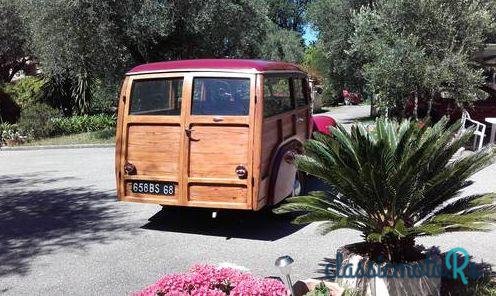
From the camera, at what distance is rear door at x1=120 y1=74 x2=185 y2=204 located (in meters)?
6.30

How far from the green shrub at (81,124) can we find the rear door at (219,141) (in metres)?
13.8

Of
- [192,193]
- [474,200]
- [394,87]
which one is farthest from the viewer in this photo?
[394,87]

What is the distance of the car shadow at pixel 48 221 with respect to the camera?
6.02 m

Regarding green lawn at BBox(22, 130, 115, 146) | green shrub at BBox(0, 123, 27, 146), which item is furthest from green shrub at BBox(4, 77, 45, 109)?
green lawn at BBox(22, 130, 115, 146)

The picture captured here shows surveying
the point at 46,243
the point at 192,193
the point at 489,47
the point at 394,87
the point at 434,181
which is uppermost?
the point at 489,47

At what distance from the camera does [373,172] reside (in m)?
3.83

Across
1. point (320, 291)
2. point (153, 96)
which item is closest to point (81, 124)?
point (153, 96)

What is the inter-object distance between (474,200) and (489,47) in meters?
13.5

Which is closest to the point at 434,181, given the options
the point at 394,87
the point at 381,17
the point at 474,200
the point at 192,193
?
the point at 474,200

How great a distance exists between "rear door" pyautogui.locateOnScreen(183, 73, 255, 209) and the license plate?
21 centimetres

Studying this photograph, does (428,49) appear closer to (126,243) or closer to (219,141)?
(219,141)

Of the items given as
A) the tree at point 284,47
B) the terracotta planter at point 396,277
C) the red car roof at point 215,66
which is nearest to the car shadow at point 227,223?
the red car roof at point 215,66

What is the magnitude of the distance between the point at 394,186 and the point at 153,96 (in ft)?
12.1

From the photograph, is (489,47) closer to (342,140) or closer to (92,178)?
(92,178)
